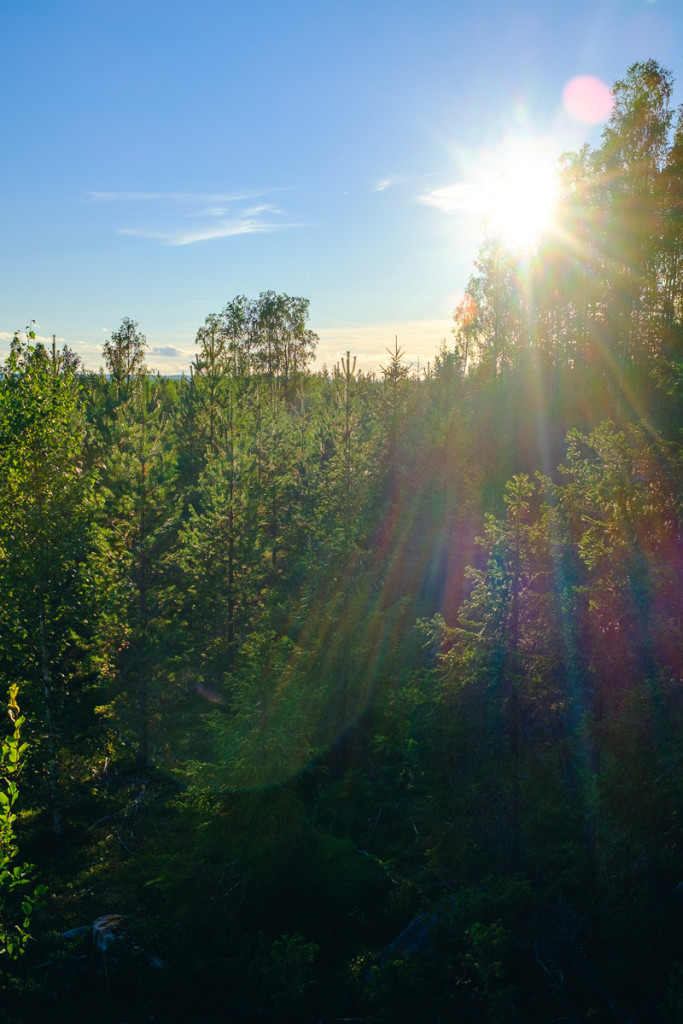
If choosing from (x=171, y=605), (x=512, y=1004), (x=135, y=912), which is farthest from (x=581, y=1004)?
(x=171, y=605)

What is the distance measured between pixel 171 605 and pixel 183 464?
16.7m

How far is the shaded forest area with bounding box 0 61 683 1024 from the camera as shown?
788 centimetres

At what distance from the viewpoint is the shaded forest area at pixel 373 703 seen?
7883mm

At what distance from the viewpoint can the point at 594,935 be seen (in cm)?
775

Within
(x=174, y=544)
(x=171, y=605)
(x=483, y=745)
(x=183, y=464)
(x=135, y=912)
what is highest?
(x=183, y=464)

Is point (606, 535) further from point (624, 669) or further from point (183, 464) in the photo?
point (183, 464)

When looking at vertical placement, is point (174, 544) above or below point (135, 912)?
above

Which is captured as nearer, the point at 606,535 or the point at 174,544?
the point at 606,535

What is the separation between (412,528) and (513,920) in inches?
565

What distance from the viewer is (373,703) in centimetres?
1554

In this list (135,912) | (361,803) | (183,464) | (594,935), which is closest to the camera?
(594,935)

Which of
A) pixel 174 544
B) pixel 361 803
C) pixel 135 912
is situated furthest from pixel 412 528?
pixel 135 912

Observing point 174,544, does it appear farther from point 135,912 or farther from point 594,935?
point 594,935

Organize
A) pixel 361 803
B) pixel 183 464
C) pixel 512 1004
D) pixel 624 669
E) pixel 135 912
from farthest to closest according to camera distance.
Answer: pixel 183 464
pixel 361 803
pixel 135 912
pixel 624 669
pixel 512 1004
